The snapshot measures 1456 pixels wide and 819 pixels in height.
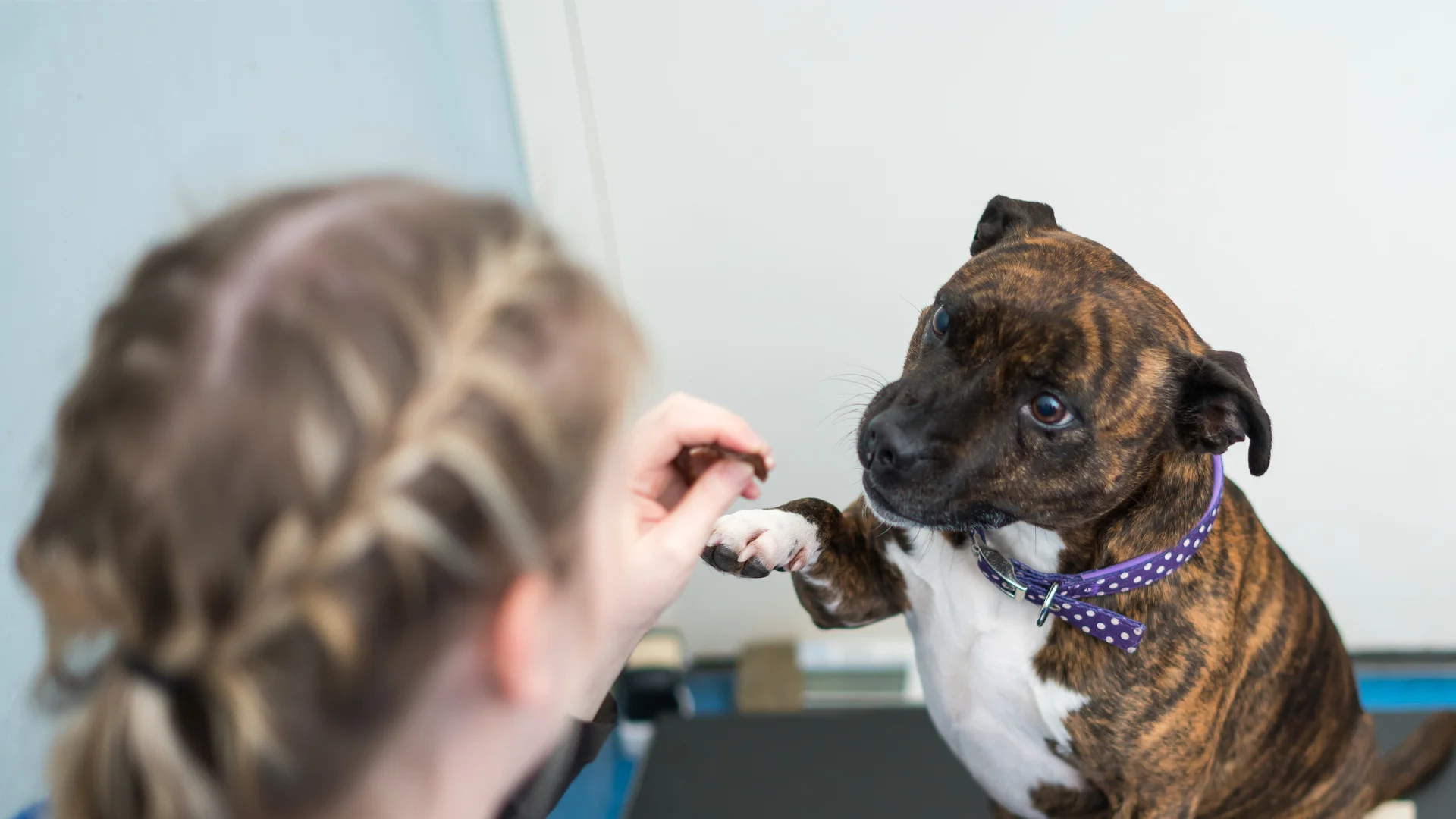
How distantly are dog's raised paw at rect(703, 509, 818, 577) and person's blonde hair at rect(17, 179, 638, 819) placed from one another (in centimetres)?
66

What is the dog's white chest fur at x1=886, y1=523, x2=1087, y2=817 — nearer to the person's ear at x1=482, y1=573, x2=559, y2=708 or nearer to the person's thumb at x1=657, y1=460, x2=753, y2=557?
the person's thumb at x1=657, y1=460, x2=753, y2=557

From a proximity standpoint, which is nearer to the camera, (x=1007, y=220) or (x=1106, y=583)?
(x=1106, y=583)

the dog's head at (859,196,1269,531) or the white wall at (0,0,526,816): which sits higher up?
the white wall at (0,0,526,816)

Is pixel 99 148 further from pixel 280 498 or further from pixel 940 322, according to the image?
pixel 940 322

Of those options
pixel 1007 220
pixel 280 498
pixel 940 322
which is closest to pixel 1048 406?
pixel 940 322

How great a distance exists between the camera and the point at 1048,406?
4.05 feet

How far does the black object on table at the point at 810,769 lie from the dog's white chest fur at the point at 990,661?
627mm

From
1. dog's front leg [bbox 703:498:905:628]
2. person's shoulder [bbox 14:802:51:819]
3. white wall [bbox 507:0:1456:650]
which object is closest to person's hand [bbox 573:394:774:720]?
dog's front leg [bbox 703:498:905:628]

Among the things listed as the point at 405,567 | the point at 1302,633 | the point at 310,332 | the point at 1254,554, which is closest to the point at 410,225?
the point at 310,332

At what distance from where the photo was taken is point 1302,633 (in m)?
1.47

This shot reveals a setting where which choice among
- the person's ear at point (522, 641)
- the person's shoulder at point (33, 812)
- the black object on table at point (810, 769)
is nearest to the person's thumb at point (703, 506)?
the person's ear at point (522, 641)

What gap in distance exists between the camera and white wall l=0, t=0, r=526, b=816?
46.9 inches

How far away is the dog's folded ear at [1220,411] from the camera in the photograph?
3.82 ft

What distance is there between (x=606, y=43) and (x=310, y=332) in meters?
1.81
